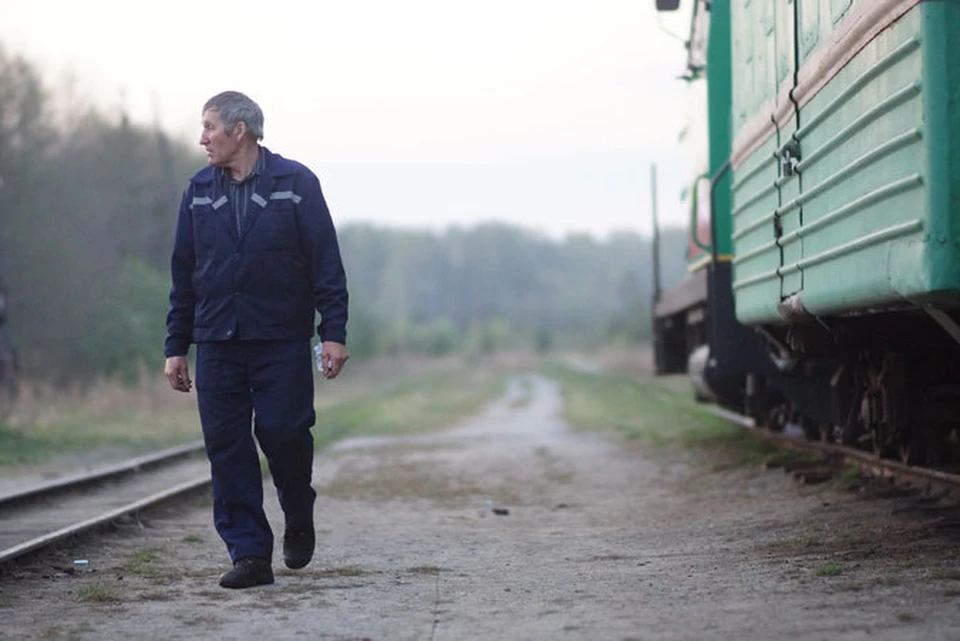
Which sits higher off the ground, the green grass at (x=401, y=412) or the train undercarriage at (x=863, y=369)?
the train undercarriage at (x=863, y=369)

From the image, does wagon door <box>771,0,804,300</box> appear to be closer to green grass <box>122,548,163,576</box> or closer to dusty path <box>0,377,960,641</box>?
dusty path <box>0,377,960,641</box>

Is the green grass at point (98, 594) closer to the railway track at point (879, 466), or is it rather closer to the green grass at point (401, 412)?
the railway track at point (879, 466)

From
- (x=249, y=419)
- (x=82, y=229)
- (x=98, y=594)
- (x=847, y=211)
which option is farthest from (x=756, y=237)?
(x=82, y=229)

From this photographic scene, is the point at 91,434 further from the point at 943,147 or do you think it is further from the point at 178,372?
the point at 943,147

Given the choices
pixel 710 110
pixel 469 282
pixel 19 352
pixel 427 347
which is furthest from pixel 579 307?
pixel 710 110

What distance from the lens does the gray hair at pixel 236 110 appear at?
20.5 ft

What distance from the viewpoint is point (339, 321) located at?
6.23m

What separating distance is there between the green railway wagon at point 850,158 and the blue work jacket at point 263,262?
224cm

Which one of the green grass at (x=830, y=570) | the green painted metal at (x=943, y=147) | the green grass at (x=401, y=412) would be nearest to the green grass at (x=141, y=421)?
the green grass at (x=401, y=412)

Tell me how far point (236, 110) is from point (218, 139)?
0.16 m

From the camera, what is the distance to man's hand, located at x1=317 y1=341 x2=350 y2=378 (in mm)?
6168

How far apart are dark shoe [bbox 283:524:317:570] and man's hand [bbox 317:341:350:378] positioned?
0.85 m

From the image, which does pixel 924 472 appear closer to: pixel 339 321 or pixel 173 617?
pixel 339 321

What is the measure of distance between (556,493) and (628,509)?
5.69 ft
